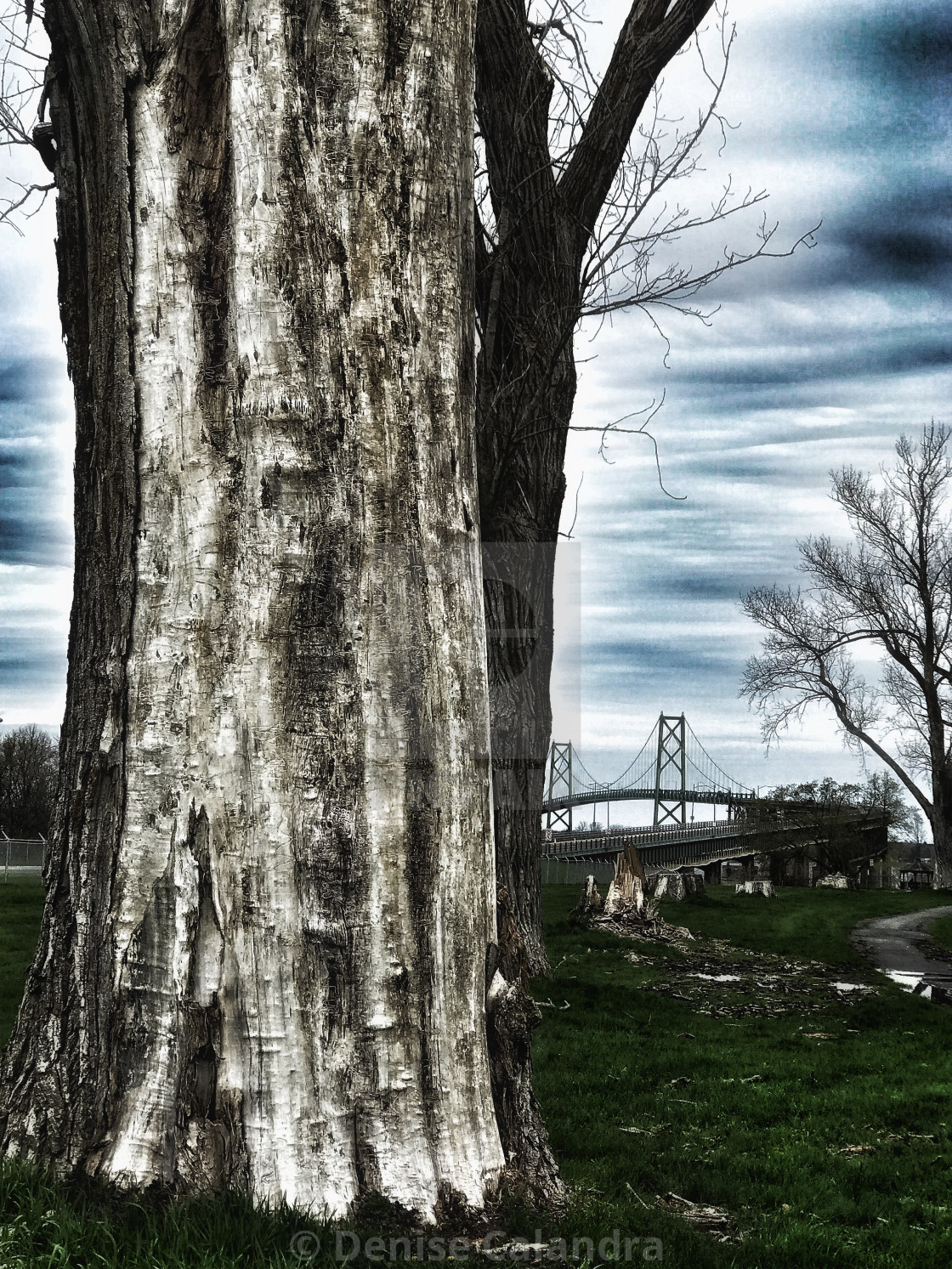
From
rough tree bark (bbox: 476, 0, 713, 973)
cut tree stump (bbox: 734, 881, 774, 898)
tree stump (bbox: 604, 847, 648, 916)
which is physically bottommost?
cut tree stump (bbox: 734, 881, 774, 898)

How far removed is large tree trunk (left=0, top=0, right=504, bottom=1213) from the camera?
2.98 metres

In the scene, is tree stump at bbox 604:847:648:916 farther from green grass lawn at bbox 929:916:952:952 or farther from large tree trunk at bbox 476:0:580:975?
large tree trunk at bbox 476:0:580:975

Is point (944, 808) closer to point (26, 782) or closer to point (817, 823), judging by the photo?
point (817, 823)

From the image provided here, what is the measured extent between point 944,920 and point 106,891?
21188mm

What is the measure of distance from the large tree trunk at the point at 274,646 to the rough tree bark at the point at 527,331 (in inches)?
187

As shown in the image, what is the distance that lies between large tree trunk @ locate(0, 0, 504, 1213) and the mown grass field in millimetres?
233

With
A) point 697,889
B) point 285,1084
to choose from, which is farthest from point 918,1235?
point 697,889

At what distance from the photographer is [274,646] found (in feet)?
10.1

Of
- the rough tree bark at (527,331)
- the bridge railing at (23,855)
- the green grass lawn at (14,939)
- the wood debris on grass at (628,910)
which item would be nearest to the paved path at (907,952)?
the wood debris on grass at (628,910)

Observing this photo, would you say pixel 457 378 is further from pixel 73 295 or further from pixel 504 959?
pixel 504 959

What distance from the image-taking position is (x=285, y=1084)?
2943 millimetres

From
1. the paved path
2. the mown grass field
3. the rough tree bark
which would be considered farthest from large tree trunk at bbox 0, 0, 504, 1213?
the paved path

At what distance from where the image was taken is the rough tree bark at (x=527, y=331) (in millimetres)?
8133

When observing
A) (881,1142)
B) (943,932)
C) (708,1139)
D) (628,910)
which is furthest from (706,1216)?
(943,932)
